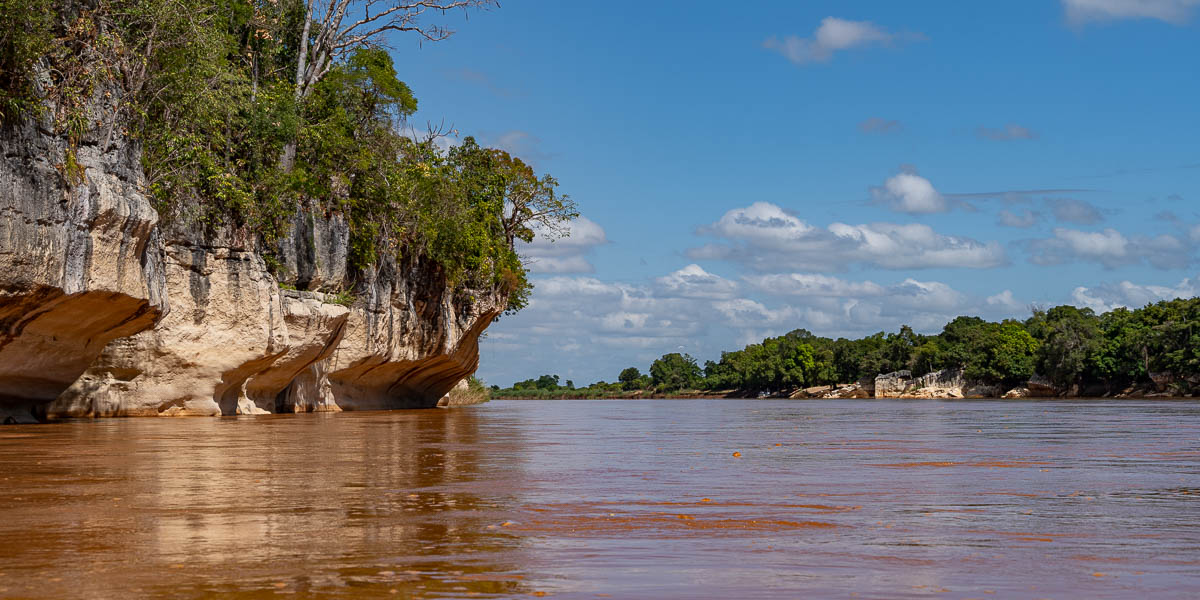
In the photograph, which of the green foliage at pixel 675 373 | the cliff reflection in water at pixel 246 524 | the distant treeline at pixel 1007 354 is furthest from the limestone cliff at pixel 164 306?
the green foliage at pixel 675 373

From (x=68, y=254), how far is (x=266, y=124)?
33.5ft

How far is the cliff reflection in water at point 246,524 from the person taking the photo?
4.21m

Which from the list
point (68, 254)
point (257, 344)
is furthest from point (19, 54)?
point (257, 344)

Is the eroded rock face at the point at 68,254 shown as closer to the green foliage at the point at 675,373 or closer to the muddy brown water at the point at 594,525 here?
the muddy brown water at the point at 594,525

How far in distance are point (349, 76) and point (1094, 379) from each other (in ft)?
238

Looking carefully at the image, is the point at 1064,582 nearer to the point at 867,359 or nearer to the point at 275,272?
the point at 275,272

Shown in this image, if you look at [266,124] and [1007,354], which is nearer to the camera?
[266,124]

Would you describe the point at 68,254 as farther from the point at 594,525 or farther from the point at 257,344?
the point at 594,525

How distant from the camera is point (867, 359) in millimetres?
118562

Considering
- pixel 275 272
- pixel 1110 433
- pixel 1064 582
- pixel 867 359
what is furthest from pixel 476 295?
pixel 867 359

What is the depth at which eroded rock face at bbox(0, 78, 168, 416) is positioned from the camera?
16.2 metres

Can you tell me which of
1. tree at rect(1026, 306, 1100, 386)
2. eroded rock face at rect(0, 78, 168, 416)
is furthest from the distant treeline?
eroded rock face at rect(0, 78, 168, 416)

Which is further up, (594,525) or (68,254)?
(68,254)

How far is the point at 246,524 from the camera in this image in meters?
5.86
